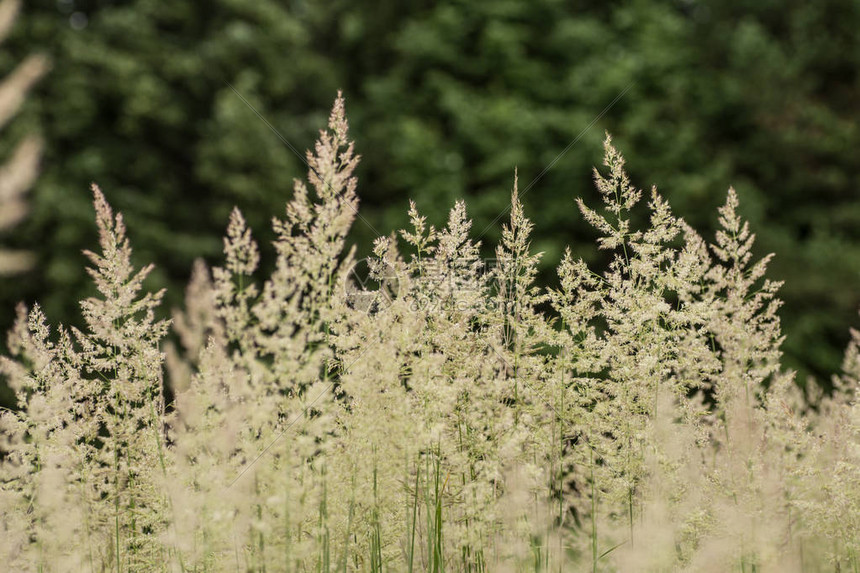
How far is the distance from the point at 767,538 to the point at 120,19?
1304cm

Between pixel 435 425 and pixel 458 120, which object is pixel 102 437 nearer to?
pixel 435 425

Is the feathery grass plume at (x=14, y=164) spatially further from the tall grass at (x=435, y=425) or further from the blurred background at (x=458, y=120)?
the blurred background at (x=458, y=120)

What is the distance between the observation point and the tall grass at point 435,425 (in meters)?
2.29

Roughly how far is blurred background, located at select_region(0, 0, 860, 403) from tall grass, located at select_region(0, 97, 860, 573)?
28.8 ft

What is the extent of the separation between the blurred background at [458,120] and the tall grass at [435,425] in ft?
28.8

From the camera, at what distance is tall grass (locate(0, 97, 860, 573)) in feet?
7.53

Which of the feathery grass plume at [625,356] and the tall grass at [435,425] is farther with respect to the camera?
the feathery grass plume at [625,356]

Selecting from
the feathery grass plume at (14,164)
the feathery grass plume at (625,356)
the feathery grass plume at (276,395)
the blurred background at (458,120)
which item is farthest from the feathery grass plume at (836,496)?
the blurred background at (458,120)

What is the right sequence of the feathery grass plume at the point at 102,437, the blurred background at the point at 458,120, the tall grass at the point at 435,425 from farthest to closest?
the blurred background at the point at 458,120, the feathery grass plume at the point at 102,437, the tall grass at the point at 435,425

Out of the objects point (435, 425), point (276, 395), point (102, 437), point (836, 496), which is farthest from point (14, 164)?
point (836, 496)

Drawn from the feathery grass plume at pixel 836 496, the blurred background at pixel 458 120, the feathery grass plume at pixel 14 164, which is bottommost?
the feathery grass plume at pixel 836 496

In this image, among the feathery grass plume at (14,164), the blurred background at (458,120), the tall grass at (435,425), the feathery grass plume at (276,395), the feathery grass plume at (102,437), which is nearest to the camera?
the feathery grass plume at (14,164)

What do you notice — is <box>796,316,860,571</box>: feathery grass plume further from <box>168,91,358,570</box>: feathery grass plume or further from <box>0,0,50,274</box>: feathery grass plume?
<box>0,0,50,274</box>: feathery grass plume

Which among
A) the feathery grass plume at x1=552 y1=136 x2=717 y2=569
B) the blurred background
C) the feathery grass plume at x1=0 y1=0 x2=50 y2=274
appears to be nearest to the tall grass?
the feathery grass plume at x1=552 y1=136 x2=717 y2=569
